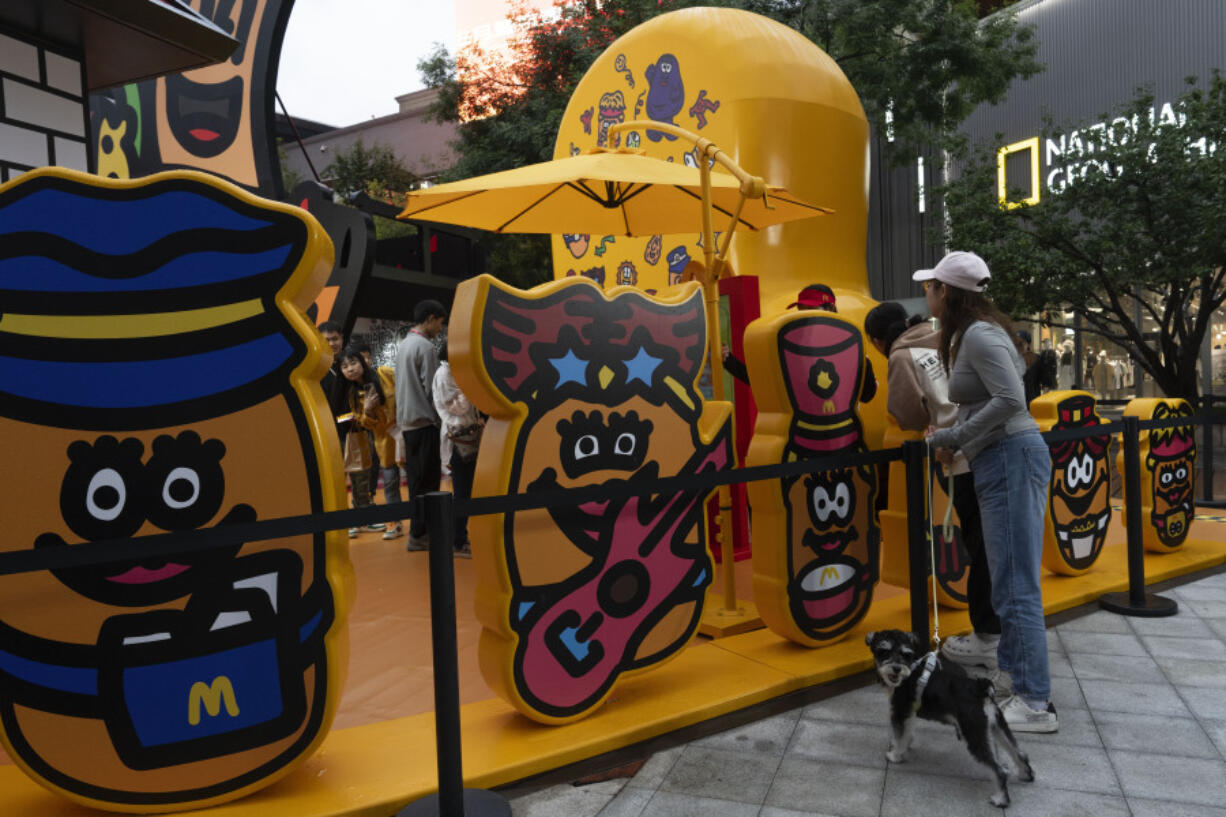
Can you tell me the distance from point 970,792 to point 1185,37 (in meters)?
17.2

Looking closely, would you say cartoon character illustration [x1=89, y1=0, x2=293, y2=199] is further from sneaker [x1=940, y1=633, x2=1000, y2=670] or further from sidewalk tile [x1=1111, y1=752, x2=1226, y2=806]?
sidewalk tile [x1=1111, y1=752, x2=1226, y2=806]

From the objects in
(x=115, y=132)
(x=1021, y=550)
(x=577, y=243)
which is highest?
(x=115, y=132)

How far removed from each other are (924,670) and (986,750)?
287 mm

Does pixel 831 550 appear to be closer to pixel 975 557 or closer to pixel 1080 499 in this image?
pixel 975 557

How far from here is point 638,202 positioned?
20.4 ft

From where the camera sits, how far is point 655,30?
8.74m

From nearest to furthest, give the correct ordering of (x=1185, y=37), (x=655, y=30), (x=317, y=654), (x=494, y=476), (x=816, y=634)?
(x=317, y=654), (x=494, y=476), (x=816, y=634), (x=655, y=30), (x=1185, y=37)

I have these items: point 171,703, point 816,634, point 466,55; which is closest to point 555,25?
point 466,55

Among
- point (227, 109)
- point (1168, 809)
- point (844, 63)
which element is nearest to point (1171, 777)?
point (1168, 809)

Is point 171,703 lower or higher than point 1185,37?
lower

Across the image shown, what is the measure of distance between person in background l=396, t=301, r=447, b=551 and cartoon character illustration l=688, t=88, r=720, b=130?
11.3 ft

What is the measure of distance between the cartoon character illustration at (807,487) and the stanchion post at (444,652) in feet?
5.77

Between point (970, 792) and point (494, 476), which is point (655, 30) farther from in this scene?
point (970, 792)

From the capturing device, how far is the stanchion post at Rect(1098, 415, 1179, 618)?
461 cm
